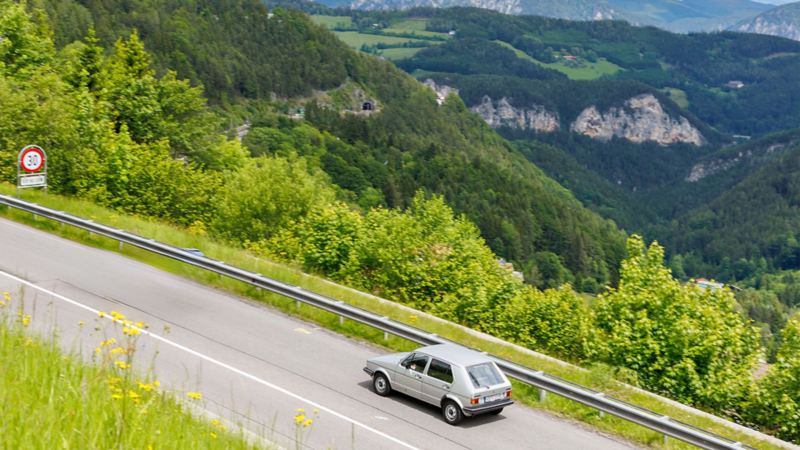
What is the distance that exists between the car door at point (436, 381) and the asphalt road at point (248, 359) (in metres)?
0.42

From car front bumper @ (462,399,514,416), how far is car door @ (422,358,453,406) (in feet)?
1.86

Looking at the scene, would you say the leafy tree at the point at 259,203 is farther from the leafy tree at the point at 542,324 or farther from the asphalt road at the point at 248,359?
the leafy tree at the point at 542,324

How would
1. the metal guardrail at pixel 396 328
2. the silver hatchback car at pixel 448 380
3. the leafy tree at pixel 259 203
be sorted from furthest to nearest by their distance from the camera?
the leafy tree at pixel 259 203 < the silver hatchback car at pixel 448 380 < the metal guardrail at pixel 396 328

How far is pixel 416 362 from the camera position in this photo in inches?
675

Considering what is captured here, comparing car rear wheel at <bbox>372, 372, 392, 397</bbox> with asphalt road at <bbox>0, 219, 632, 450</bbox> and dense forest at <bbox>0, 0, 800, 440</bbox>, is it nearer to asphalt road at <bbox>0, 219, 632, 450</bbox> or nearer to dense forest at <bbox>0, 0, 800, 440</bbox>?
asphalt road at <bbox>0, 219, 632, 450</bbox>

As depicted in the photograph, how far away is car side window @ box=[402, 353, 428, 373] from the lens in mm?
17031

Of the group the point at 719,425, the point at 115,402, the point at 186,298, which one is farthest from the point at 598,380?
the point at 115,402

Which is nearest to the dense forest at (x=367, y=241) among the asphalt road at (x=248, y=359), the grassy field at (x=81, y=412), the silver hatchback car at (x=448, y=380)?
the silver hatchback car at (x=448, y=380)

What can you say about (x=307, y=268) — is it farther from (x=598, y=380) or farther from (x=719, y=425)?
(x=719, y=425)

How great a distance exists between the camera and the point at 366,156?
194 metres

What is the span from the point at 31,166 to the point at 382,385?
19682mm

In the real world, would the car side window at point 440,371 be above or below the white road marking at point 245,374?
above

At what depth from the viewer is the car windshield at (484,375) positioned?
16.4m

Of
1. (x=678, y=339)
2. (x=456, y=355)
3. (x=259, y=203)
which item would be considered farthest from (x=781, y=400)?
(x=259, y=203)
